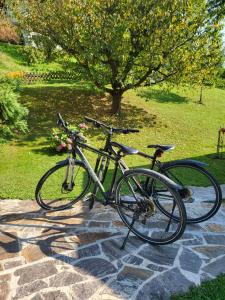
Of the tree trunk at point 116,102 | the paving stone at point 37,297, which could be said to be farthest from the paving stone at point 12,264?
the tree trunk at point 116,102

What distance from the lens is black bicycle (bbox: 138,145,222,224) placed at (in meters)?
4.62

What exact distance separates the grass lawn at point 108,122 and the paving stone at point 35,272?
234 centimetres

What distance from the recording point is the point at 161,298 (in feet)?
11.3

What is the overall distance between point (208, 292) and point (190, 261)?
A: 0.60 m

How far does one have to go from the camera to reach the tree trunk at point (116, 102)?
12.5 m

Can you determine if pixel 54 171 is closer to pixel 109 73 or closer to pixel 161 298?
pixel 161 298

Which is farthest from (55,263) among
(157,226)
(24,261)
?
(157,226)

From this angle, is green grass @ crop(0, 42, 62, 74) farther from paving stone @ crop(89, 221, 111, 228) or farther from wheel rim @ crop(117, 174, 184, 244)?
wheel rim @ crop(117, 174, 184, 244)

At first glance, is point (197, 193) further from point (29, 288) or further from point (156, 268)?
point (29, 288)

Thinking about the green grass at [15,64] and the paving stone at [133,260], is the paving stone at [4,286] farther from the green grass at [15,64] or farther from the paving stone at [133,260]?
the green grass at [15,64]

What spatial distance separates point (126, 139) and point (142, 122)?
196 centimetres

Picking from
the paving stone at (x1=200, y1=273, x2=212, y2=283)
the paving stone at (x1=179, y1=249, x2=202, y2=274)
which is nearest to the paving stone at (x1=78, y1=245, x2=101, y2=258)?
the paving stone at (x1=179, y1=249, x2=202, y2=274)

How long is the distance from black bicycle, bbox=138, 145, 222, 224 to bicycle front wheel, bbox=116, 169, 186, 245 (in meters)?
0.25

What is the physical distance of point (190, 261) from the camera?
160 inches
